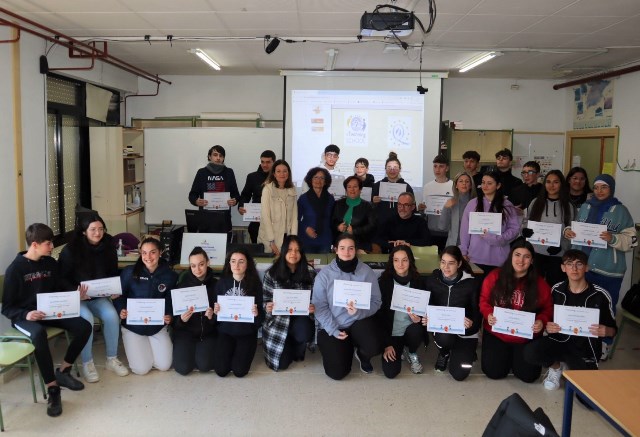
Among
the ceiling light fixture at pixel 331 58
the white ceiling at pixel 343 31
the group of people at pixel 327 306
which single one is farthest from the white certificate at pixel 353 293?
the ceiling light fixture at pixel 331 58

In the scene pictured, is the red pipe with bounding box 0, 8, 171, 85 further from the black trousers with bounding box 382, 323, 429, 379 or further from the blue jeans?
the black trousers with bounding box 382, 323, 429, 379

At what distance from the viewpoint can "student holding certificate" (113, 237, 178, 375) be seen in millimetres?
3990

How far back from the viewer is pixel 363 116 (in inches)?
306

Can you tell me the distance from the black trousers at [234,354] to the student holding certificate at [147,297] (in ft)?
1.36

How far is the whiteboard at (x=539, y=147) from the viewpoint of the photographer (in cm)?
859

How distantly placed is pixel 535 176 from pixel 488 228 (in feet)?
4.32

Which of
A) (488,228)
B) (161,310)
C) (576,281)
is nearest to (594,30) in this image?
(488,228)

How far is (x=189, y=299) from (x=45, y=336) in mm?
967

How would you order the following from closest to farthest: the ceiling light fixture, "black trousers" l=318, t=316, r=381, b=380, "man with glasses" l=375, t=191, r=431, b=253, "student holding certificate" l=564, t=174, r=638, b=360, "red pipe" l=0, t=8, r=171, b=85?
"black trousers" l=318, t=316, r=381, b=380
"student holding certificate" l=564, t=174, r=638, b=360
"red pipe" l=0, t=8, r=171, b=85
"man with glasses" l=375, t=191, r=431, b=253
the ceiling light fixture

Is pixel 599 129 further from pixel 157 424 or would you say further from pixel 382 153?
pixel 157 424

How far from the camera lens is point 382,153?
309 inches

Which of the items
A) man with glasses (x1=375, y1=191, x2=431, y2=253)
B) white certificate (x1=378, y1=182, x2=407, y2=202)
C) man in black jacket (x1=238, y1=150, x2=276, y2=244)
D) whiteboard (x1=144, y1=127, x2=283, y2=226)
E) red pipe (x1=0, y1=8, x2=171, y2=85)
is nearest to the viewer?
red pipe (x1=0, y1=8, x2=171, y2=85)

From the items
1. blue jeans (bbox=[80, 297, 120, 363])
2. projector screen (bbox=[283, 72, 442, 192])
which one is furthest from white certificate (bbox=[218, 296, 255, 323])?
projector screen (bbox=[283, 72, 442, 192])

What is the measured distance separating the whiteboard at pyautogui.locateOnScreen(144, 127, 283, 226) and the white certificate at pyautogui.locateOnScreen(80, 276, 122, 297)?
4.14 m
